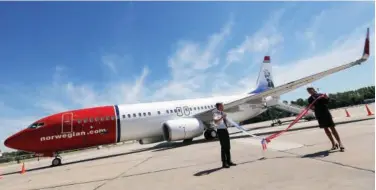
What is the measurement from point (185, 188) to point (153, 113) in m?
12.9

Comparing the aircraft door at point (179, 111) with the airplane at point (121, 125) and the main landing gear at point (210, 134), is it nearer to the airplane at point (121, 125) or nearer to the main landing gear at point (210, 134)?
the airplane at point (121, 125)

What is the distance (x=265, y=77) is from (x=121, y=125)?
1600cm

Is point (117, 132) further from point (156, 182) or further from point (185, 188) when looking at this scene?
point (185, 188)

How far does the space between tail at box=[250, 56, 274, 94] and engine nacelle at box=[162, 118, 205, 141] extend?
11.3 metres

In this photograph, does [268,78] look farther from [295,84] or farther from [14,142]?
[14,142]

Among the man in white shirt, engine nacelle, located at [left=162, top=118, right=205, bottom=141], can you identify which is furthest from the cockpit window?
the man in white shirt

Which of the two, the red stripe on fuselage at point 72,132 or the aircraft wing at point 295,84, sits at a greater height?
the aircraft wing at point 295,84

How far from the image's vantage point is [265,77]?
27.8 meters

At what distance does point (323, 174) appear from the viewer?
15.5ft

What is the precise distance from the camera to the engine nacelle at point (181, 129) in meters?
16.2

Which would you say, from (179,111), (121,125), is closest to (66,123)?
(121,125)

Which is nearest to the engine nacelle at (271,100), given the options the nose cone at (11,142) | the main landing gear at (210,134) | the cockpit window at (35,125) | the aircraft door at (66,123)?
the main landing gear at (210,134)

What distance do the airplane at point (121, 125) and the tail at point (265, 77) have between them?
286 inches

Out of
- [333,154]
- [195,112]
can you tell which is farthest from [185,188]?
[195,112]
